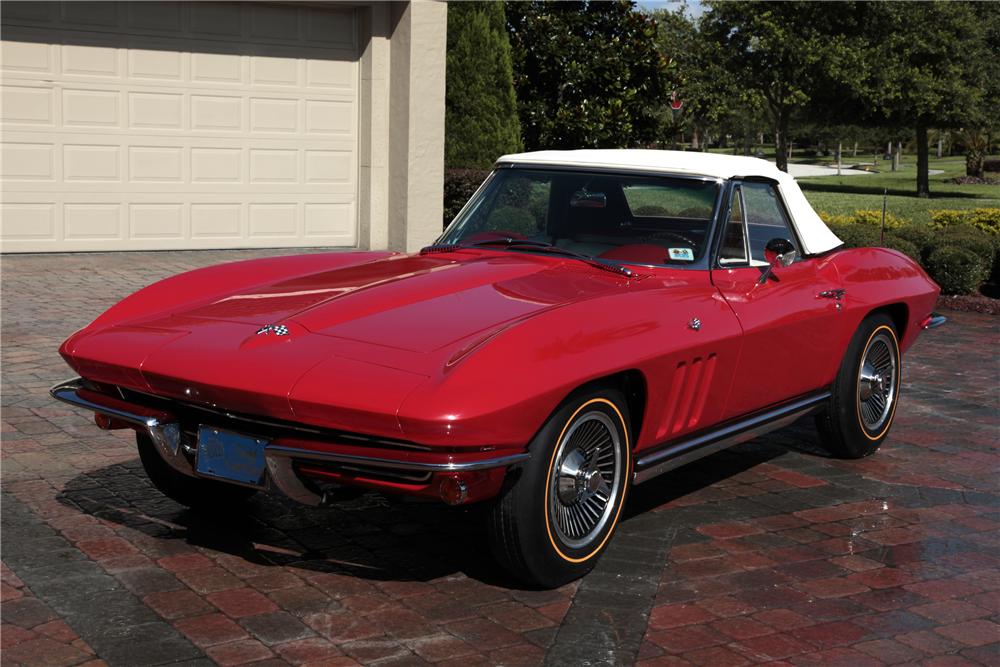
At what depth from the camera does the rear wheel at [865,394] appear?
21.1 feet

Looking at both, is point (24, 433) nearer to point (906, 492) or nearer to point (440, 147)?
point (906, 492)

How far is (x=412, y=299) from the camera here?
487cm

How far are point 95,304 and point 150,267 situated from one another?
2203mm

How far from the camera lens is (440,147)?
14531 mm

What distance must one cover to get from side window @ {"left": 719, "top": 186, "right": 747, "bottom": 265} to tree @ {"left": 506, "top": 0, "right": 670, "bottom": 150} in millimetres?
12324

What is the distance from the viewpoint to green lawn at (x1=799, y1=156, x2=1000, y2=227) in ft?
108

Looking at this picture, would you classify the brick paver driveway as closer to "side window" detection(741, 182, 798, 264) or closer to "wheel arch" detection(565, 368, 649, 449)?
"wheel arch" detection(565, 368, 649, 449)

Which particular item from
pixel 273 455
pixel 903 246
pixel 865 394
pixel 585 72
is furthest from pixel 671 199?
pixel 585 72

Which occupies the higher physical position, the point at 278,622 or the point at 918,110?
the point at 918,110

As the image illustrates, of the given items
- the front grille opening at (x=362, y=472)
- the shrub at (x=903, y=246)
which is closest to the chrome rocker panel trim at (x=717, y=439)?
the front grille opening at (x=362, y=472)

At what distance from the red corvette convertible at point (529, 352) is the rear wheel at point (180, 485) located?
11 millimetres

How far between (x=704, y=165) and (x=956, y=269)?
7.70 m

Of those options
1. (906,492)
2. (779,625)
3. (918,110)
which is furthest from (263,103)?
(918,110)

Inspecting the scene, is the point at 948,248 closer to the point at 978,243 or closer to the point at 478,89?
the point at 978,243
